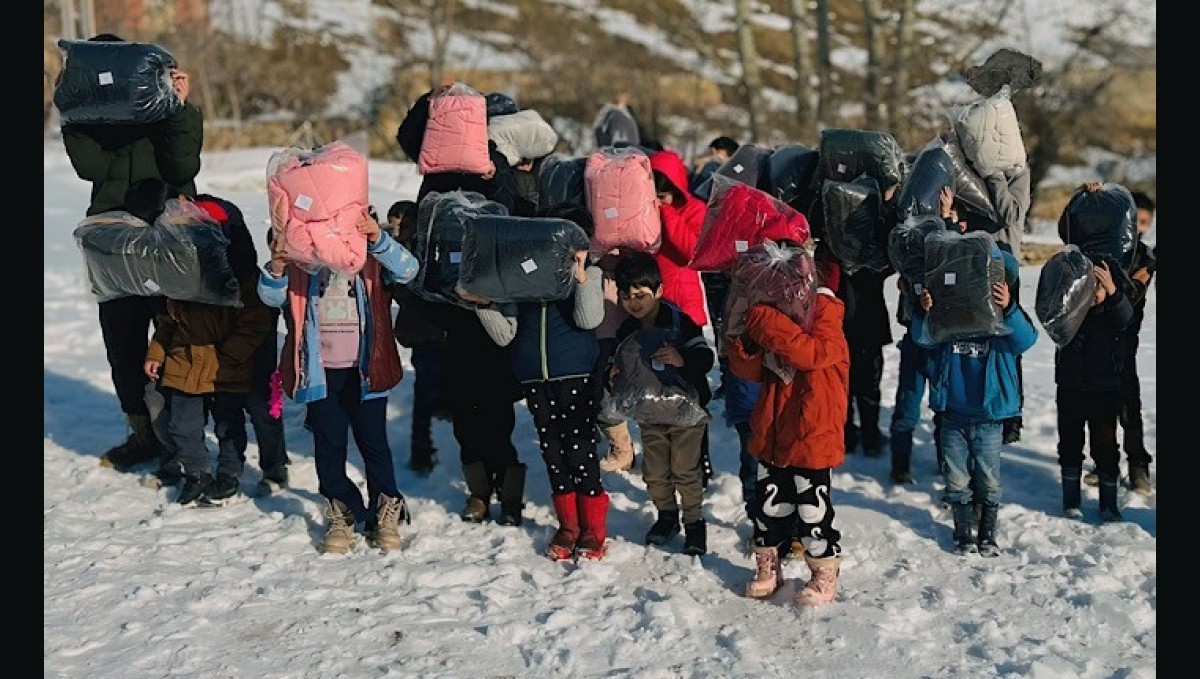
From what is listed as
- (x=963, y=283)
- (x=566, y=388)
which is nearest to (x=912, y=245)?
(x=963, y=283)

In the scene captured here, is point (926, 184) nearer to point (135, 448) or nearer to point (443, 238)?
point (443, 238)

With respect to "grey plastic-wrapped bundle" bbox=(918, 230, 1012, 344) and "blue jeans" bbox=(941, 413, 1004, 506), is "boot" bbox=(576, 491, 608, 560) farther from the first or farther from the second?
"grey plastic-wrapped bundle" bbox=(918, 230, 1012, 344)

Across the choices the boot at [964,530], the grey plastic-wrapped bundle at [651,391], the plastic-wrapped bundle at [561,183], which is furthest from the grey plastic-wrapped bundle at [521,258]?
the boot at [964,530]

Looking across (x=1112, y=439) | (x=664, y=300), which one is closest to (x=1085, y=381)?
(x=1112, y=439)

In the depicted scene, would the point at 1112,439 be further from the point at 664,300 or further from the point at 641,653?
the point at 641,653

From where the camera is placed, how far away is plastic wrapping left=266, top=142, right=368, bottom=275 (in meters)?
4.84

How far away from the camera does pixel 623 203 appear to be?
17.3 feet

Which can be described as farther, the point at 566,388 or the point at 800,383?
the point at 566,388

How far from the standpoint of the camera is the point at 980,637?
439 cm

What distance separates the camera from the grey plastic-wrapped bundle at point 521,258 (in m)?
4.94

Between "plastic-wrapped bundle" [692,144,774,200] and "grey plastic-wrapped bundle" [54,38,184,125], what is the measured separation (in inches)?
115

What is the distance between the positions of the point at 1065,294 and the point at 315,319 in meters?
3.43

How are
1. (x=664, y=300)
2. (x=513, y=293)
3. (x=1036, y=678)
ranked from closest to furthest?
(x=1036, y=678) < (x=513, y=293) < (x=664, y=300)

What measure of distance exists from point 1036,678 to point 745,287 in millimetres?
1842
